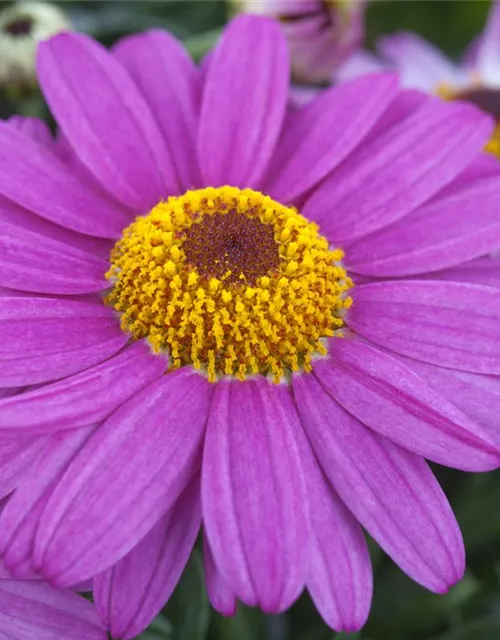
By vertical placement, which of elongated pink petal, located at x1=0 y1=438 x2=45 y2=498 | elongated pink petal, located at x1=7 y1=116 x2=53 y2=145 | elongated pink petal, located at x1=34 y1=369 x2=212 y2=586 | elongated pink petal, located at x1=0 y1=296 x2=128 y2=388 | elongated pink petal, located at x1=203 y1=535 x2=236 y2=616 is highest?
elongated pink petal, located at x1=7 y1=116 x2=53 y2=145

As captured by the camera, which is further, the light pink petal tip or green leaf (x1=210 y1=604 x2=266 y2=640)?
the light pink petal tip

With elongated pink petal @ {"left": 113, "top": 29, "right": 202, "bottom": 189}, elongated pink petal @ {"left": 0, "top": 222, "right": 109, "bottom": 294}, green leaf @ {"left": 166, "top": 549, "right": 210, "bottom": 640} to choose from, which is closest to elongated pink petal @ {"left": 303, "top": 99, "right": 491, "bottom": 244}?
elongated pink petal @ {"left": 113, "top": 29, "right": 202, "bottom": 189}

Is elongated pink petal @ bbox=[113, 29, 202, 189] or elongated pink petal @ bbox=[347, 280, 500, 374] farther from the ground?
elongated pink petal @ bbox=[113, 29, 202, 189]

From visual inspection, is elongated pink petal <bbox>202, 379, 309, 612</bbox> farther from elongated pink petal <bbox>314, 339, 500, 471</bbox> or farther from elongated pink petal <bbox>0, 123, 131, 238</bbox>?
elongated pink petal <bbox>0, 123, 131, 238</bbox>

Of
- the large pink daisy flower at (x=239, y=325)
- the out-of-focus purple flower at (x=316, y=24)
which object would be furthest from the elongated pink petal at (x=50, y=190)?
the out-of-focus purple flower at (x=316, y=24)

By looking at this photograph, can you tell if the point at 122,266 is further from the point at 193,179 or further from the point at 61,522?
the point at 61,522

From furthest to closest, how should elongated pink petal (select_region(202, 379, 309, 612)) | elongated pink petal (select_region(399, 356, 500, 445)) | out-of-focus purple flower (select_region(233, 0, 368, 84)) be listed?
out-of-focus purple flower (select_region(233, 0, 368, 84)) < elongated pink petal (select_region(399, 356, 500, 445)) < elongated pink petal (select_region(202, 379, 309, 612))
